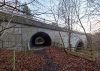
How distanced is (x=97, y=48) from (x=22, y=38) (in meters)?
10.2

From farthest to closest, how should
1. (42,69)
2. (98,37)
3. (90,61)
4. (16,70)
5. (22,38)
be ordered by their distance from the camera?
(22,38), (98,37), (90,61), (42,69), (16,70)

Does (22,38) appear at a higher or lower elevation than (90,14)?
lower

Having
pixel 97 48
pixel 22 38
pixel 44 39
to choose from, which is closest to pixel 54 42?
pixel 44 39

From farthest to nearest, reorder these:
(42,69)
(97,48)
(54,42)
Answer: (54,42)
(97,48)
(42,69)

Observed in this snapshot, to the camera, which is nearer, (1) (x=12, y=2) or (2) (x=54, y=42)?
(1) (x=12, y=2)

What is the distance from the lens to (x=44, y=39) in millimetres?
30453

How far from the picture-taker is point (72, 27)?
2398cm

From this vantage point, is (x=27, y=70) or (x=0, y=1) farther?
(x=27, y=70)

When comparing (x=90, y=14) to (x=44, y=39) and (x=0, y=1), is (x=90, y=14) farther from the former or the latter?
(x=44, y=39)

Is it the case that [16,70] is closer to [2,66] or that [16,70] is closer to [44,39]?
[2,66]

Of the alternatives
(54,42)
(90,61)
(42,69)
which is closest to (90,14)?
(90,61)

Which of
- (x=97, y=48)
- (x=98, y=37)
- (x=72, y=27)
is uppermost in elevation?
(x=72, y=27)

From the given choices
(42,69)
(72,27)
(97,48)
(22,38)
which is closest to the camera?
(42,69)

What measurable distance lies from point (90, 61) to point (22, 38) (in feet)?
34.0
